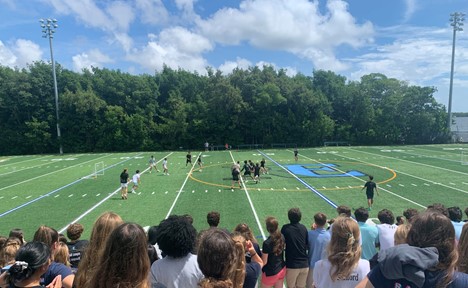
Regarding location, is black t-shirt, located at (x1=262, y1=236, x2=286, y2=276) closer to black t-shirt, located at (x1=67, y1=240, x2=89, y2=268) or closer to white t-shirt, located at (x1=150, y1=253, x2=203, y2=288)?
white t-shirt, located at (x1=150, y1=253, x2=203, y2=288)

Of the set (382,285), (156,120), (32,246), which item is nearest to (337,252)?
(382,285)

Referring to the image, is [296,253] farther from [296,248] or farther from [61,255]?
[61,255]

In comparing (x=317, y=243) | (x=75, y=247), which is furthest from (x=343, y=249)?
(x=75, y=247)

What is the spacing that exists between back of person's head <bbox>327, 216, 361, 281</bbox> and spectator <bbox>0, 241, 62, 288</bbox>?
2998mm

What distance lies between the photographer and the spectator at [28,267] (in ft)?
11.1

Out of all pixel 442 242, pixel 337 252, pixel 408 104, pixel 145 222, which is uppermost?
pixel 408 104

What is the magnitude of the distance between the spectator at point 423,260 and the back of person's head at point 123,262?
1.93 m

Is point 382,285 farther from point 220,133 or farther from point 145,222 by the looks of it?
point 220,133

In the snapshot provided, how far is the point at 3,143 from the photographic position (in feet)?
183

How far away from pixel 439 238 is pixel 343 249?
1.00 meters

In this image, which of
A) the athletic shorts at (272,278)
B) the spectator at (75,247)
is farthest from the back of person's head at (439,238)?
the spectator at (75,247)

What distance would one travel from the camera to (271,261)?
6121 millimetres

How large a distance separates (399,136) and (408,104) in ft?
19.5

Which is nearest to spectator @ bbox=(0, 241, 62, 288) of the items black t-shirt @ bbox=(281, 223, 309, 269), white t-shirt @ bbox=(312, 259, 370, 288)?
white t-shirt @ bbox=(312, 259, 370, 288)
